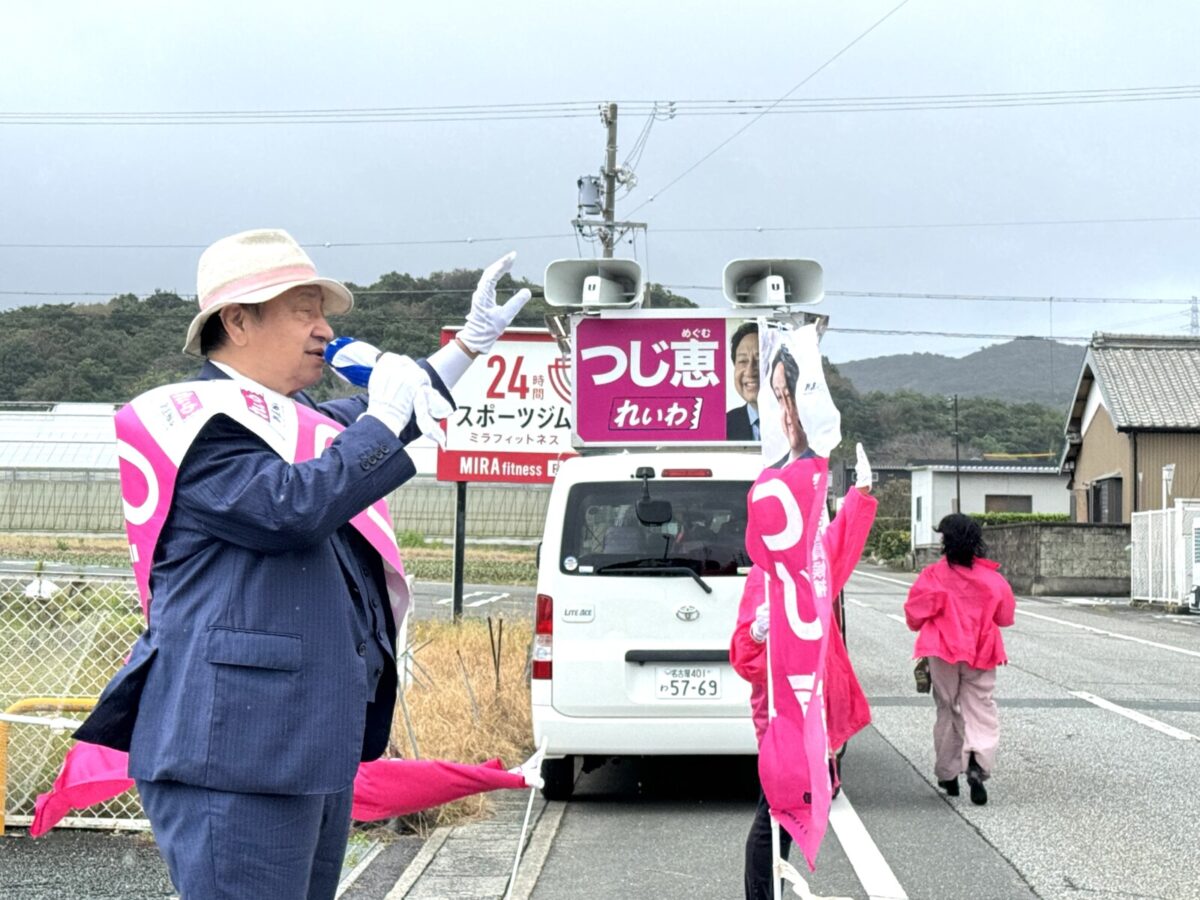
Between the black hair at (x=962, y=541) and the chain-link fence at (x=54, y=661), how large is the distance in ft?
14.7

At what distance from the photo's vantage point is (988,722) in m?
7.94

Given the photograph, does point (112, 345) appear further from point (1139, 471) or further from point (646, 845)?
point (646, 845)

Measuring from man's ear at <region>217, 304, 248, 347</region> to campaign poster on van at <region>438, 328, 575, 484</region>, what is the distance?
12.9m

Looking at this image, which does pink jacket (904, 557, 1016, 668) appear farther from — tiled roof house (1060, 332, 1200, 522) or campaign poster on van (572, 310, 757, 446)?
tiled roof house (1060, 332, 1200, 522)

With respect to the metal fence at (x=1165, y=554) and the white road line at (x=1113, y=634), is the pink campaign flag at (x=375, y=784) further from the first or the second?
the metal fence at (x=1165, y=554)

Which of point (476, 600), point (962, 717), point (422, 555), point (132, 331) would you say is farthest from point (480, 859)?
point (132, 331)

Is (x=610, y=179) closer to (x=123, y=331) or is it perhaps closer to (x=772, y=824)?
(x=123, y=331)

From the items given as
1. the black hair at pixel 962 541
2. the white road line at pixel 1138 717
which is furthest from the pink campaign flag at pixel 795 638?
the white road line at pixel 1138 717

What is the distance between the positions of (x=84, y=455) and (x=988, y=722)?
35508mm

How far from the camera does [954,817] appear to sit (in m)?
7.49

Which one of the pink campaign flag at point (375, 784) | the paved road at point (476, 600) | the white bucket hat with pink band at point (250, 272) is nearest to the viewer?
the white bucket hat with pink band at point (250, 272)

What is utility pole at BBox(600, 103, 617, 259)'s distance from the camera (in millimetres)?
31156

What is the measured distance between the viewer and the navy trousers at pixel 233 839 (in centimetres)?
255

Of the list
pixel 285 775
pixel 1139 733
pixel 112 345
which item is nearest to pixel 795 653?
pixel 285 775
